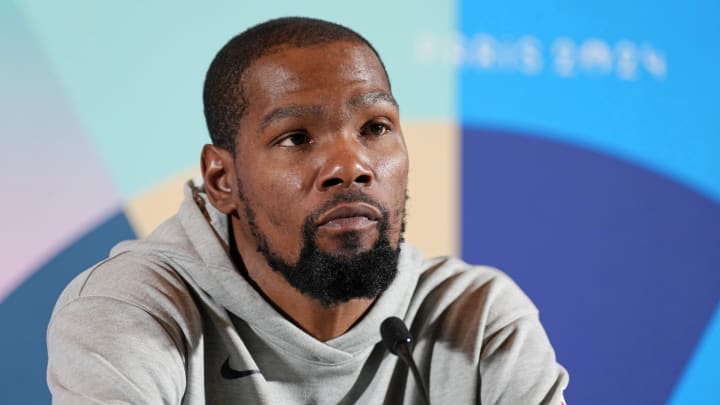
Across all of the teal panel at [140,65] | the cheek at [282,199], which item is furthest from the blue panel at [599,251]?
the cheek at [282,199]

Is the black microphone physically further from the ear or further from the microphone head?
the ear

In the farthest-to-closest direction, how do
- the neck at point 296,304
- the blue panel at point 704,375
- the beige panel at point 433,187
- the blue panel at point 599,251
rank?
1. the blue panel at point 704,375
2. the blue panel at point 599,251
3. the beige panel at point 433,187
4. the neck at point 296,304

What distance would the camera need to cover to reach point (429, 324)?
1.47 meters

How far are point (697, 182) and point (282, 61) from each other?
155cm

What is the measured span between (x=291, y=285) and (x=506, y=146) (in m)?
1.08

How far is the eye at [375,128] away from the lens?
4.36ft

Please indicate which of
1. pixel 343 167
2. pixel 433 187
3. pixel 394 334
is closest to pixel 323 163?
pixel 343 167

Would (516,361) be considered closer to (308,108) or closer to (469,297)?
(469,297)

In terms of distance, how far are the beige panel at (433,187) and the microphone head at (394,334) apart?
0.96 m

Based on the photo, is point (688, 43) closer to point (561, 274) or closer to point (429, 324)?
point (561, 274)

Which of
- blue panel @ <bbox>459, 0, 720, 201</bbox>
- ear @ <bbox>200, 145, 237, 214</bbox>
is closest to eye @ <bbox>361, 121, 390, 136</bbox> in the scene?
ear @ <bbox>200, 145, 237, 214</bbox>

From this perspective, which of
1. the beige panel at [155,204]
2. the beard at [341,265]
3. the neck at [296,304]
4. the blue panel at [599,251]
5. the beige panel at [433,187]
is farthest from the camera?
the blue panel at [599,251]

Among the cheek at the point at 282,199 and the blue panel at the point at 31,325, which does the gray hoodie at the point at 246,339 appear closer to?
the cheek at the point at 282,199

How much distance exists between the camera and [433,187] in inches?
87.4
